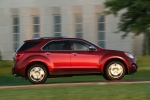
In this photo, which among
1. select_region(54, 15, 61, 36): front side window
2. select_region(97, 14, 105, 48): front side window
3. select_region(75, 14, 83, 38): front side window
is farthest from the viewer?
select_region(54, 15, 61, 36): front side window

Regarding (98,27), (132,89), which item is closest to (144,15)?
(98,27)

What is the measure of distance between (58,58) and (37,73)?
885 mm

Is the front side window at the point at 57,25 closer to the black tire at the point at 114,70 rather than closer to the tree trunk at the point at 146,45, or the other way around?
the tree trunk at the point at 146,45

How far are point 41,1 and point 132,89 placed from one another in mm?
19013

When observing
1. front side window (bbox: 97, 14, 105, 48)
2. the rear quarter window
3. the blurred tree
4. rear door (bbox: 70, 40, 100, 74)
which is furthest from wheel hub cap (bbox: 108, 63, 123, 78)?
front side window (bbox: 97, 14, 105, 48)

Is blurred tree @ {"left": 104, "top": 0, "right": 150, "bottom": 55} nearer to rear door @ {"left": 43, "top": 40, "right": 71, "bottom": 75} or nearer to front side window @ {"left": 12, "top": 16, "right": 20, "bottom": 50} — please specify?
rear door @ {"left": 43, "top": 40, "right": 71, "bottom": 75}

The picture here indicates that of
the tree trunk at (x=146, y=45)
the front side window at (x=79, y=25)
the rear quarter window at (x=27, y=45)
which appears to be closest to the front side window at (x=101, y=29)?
the front side window at (x=79, y=25)

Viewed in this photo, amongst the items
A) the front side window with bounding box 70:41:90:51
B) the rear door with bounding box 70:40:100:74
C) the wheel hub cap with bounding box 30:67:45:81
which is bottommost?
the wheel hub cap with bounding box 30:67:45:81

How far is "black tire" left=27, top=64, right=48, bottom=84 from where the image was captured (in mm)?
16625

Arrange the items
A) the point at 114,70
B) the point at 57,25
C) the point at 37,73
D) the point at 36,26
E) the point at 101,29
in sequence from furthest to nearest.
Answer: the point at 36,26, the point at 57,25, the point at 101,29, the point at 114,70, the point at 37,73

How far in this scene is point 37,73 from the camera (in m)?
16.7

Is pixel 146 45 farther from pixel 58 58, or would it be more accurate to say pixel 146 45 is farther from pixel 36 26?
pixel 58 58

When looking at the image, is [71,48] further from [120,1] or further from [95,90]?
[120,1]

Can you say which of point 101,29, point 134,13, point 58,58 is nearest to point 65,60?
point 58,58
